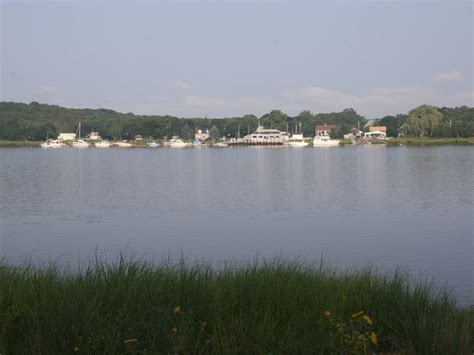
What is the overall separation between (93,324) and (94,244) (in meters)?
10.9

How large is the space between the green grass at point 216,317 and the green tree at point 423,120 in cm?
14084

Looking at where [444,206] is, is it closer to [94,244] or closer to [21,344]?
[94,244]

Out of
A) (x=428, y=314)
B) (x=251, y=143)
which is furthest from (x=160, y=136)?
(x=428, y=314)

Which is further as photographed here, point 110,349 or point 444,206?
point 444,206

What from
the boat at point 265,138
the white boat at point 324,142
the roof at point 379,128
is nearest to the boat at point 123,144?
the boat at point 265,138

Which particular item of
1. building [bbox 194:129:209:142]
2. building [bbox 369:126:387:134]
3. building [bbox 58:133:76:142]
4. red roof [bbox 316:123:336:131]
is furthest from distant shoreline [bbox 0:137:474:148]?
red roof [bbox 316:123:336:131]

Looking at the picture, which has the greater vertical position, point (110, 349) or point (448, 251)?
point (110, 349)

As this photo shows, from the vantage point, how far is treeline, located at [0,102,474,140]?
6467 inches

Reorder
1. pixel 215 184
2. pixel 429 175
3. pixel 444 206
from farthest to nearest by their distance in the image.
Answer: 1. pixel 429 175
2. pixel 215 184
3. pixel 444 206

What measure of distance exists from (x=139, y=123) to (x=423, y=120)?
275 feet

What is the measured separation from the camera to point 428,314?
697cm

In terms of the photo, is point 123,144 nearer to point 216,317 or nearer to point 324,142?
point 324,142

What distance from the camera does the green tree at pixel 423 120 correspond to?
141875mm

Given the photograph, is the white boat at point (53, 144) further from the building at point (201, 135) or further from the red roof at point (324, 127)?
the red roof at point (324, 127)
